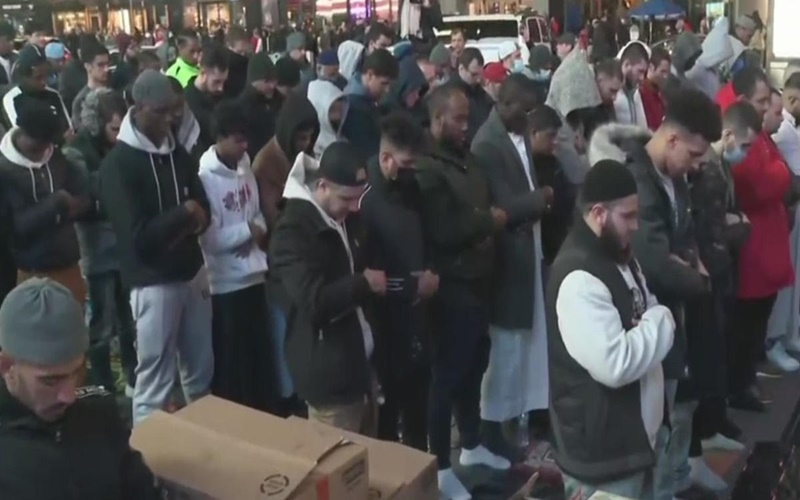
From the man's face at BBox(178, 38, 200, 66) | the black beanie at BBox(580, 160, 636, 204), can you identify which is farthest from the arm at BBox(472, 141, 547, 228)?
the man's face at BBox(178, 38, 200, 66)

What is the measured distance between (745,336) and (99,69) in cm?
521

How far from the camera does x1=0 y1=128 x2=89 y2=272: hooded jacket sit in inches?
205

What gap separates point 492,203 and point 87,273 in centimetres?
250

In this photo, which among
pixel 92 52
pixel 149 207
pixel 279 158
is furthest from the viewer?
pixel 92 52

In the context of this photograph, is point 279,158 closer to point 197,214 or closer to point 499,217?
point 197,214

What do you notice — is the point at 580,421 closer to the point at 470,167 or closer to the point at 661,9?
the point at 470,167

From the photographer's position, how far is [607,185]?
11.5ft

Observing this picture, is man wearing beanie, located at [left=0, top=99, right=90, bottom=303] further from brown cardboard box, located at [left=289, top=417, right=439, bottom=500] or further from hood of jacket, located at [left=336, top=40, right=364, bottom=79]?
hood of jacket, located at [left=336, top=40, right=364, bottom=79]

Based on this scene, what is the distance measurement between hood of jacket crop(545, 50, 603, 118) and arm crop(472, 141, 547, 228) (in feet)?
5.50

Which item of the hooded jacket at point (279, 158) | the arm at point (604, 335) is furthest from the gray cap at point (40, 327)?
the hooded jacket at point (279, 158)

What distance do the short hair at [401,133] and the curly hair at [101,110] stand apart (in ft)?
6.98

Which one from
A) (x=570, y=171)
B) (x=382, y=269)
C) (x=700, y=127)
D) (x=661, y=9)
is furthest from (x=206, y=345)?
(x=661, y=9)

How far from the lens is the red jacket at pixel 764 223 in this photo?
5.82 metres

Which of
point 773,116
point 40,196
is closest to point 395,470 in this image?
point 40,196
